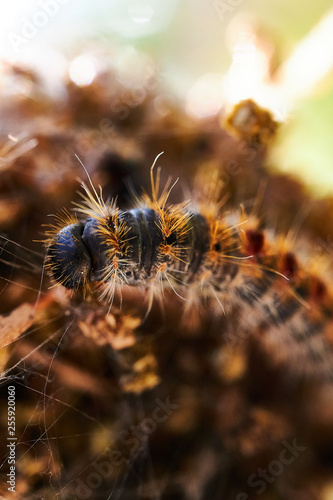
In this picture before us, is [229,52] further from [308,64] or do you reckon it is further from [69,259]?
[69,259]

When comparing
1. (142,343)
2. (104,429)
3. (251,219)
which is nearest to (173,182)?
(251,219)

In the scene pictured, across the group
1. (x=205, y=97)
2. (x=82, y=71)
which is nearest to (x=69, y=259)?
(x=82, y=71)

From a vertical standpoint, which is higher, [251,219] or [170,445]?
[251,219]

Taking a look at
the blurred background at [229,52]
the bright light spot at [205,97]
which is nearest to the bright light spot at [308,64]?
the blurred background at [229,52]

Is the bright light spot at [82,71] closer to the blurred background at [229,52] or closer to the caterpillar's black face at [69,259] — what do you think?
the blurred background at [229,52]

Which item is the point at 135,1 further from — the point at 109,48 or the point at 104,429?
the point at 104,429
